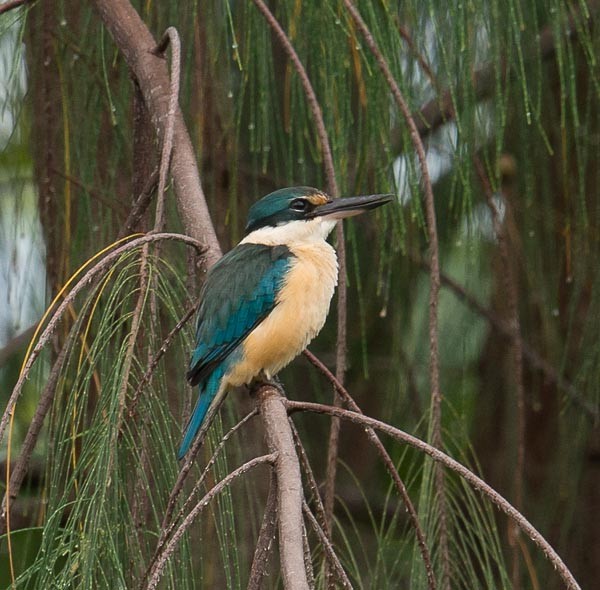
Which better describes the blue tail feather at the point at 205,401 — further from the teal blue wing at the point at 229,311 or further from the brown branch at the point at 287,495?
the brown branch at the point at 287,495

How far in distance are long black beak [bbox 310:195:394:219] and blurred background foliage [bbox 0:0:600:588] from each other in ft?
0.13

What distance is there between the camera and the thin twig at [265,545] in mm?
1278

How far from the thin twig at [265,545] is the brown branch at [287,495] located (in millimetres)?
29

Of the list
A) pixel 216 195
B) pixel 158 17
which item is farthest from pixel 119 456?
pixel 216 195

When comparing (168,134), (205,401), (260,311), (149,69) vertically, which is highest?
(149,69)

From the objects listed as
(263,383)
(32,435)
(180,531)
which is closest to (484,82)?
(263,383)

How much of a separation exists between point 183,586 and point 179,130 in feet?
2.78

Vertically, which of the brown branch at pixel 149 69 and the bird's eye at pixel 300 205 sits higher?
the brown branch at pixel 149 69

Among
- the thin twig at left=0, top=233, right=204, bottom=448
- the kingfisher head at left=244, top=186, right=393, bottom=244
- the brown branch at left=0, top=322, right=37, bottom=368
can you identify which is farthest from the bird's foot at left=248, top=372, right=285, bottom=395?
the brown branch at left=0, top=322, right=37, bottom=368

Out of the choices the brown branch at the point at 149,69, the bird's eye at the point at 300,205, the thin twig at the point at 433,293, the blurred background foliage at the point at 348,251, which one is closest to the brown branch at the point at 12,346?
the blurred background foliage at the point at 348,251

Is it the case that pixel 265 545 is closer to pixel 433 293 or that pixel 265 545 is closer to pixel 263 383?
pixel 433 293

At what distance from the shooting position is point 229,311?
2.24 m

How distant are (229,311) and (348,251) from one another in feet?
2.69

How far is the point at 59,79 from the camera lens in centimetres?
242
